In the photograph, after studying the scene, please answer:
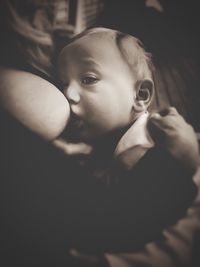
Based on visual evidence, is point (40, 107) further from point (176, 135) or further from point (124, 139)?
point (176, 135)

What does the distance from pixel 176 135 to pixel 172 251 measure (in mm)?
496

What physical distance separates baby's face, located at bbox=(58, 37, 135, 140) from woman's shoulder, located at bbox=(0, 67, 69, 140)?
0.06 meters

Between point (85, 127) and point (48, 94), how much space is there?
219 millimetres

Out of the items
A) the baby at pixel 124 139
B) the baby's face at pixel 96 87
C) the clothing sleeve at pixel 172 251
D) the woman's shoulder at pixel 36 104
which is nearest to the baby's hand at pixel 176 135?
the baby at pixel 124 139

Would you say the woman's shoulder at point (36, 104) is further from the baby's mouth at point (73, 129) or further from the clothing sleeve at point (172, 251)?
the clothing sleeve at point (172, 251)

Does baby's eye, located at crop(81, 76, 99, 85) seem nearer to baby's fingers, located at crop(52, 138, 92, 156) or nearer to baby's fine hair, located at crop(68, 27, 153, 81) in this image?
baby's fine hair, located at crop(68, 27, 153, 81)

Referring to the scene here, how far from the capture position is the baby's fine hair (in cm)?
190

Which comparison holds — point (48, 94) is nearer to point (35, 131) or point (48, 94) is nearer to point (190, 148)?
point (35, 131)

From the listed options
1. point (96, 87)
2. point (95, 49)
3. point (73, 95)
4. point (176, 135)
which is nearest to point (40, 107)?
point (73, 95)

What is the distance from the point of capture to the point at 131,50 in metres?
1.91

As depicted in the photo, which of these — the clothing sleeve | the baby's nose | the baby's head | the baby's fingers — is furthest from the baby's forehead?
the clothing sleeve

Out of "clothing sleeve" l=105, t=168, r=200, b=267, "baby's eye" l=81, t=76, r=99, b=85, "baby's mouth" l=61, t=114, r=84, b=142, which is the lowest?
"clothing sleeve" l=105, t=168, r=200, b=267

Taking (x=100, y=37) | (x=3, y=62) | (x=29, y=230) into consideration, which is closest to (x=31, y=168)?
(x=29, y=230)

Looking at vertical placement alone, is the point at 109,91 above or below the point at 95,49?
below
